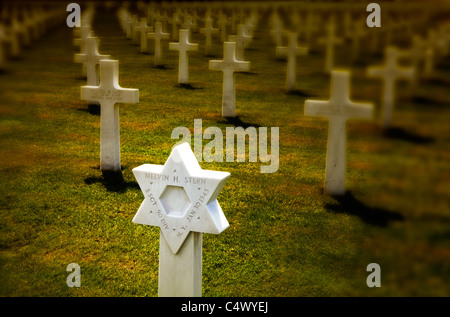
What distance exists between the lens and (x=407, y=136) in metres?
5.16

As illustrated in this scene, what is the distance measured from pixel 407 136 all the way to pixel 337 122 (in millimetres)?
1505

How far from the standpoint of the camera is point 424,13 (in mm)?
9086

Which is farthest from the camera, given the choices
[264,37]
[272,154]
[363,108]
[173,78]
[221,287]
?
[264,37]

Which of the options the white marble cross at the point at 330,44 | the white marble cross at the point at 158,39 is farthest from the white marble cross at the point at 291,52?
A: the white marble cross at the point at 158,39

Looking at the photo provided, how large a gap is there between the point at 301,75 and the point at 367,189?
751 centimetres

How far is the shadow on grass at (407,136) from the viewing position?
512 cm

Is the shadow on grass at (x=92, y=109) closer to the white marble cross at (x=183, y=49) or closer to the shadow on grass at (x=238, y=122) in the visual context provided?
the shadow on grass at (x=238, y=122)

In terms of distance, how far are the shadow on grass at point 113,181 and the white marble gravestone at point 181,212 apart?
275cm

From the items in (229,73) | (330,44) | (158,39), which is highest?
(158,39)

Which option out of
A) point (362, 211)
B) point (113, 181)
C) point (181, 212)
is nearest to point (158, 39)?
point (113, 181)

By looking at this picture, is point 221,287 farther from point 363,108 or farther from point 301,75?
point 301,75

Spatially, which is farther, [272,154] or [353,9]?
[353,9]

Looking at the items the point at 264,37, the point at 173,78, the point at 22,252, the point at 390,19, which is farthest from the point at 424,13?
the point at 264,37

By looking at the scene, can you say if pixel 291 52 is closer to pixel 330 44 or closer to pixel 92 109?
pixel 330 44
